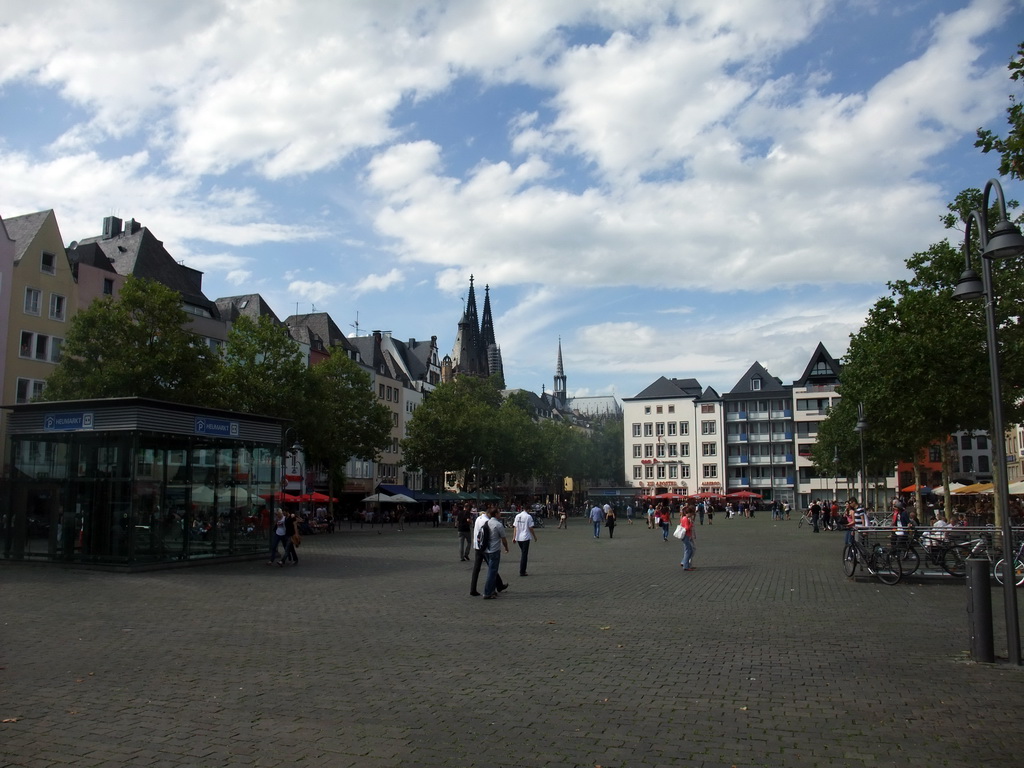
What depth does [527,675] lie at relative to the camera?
32.9 feet

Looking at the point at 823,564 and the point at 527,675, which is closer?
the point at 527,675

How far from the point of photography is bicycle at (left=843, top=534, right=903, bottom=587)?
20438mm

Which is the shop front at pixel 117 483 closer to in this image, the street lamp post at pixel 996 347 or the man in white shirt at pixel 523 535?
the man in white shirt at pixel 523 535

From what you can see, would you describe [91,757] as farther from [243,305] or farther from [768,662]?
[243,305]

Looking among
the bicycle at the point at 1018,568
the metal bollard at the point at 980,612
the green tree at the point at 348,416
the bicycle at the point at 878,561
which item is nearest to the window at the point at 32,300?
the green tree at the point at 348,416

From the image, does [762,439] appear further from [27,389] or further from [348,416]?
[27,389]

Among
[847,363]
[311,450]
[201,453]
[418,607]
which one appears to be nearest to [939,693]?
[418,607]

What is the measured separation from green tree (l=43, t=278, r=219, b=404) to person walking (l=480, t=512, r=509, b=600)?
2497 centimetres

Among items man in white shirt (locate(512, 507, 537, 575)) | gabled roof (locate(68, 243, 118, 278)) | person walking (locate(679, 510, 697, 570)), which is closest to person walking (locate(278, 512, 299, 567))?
man in white shirt (locate(512, 507, 537, 575))

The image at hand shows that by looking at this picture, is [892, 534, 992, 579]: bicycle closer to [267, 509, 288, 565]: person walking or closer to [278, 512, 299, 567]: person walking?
[278, 512, 299, 567]: person walking

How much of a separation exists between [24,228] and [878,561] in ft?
170

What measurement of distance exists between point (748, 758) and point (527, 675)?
139 inches

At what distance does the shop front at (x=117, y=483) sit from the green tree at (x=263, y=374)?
2222 centimetres

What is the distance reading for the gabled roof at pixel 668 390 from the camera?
5098 inches
